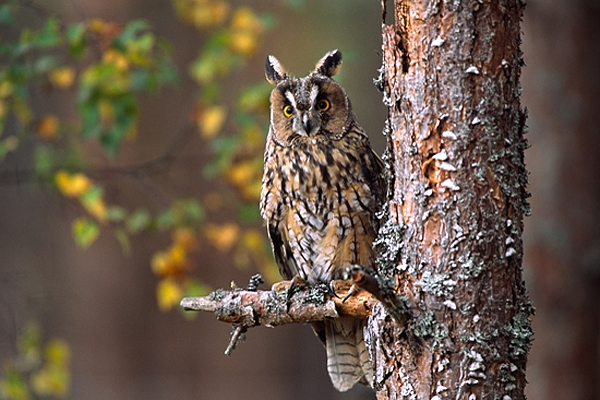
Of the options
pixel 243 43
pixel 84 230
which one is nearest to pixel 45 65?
pixel 84 230

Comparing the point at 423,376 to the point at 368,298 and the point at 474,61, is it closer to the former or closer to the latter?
the point at 368,298

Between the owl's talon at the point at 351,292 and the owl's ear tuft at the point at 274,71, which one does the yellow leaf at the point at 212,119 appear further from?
the owl's talon at the point at 351,292

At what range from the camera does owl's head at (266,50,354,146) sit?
8.75 ft

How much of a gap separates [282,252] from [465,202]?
4.59 ft

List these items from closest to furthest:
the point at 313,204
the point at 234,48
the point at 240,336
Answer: the point at 240,336 → the point at 313,204 → the point at 234,48

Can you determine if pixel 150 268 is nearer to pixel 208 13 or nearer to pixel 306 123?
pixel 208 13

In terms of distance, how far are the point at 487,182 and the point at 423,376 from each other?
0.48m

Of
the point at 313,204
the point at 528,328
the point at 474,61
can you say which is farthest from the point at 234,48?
the point at 528,328

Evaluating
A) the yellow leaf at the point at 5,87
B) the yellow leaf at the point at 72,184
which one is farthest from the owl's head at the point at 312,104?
the yellow leaf at the point at 5,87

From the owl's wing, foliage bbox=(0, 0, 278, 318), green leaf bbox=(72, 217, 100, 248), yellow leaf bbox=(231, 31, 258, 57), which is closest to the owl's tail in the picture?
the owl's wing

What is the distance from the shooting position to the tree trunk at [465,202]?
5.37ft

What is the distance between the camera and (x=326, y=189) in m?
2.65

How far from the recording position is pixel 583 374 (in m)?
3.56

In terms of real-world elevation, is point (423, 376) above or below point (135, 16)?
below
